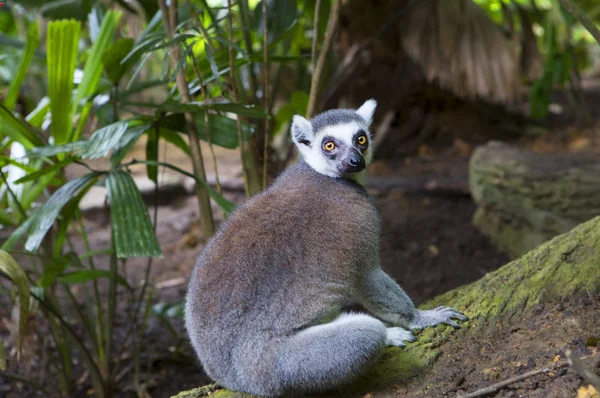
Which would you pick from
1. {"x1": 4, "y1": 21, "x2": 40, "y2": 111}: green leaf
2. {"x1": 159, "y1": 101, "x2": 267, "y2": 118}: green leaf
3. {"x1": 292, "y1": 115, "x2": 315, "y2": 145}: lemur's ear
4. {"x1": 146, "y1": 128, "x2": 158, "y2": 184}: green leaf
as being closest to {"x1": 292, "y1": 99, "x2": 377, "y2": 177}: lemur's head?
{"x1": 292, "y1": 115, "x2": 315, "y2": 145}: lemur's ear

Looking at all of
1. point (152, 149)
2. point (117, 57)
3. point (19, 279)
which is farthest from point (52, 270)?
point (117, 57)

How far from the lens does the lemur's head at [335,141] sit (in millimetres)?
2973

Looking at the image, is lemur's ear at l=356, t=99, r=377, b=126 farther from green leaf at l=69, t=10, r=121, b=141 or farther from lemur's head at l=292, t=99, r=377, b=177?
green leaf at l=69, t=10, r=121, b=141

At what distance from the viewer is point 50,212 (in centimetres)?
310

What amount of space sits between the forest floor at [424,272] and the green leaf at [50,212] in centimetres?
158

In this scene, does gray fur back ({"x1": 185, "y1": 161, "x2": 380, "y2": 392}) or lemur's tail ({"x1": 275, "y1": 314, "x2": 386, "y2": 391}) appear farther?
gray fur back ({"x1": 185, "y1": 161, "x2": 380, "y2": 392})

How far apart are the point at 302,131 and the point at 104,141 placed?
42.2 inches

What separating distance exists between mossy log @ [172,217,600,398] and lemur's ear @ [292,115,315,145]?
110 cm

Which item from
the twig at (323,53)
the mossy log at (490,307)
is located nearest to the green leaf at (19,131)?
the twig at (323,53)

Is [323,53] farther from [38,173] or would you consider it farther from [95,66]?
[38,173]

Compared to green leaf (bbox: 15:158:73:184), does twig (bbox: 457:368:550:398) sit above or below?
below

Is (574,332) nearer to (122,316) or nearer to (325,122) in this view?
(325,122)

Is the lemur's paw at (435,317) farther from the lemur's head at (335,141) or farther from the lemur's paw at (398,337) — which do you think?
the lemur's head at (335,141)

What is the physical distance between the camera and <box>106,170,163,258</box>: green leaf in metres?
2.89
